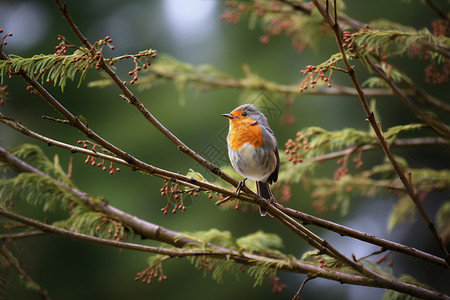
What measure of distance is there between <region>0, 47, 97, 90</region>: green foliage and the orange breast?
1.09m

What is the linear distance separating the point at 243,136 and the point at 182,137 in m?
2.25

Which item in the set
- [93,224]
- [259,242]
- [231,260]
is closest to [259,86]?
[259,242]

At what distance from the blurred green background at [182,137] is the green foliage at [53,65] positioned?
Answer: 9.54 ft

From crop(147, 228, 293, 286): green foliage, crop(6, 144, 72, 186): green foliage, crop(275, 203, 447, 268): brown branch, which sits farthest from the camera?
crop(6, 144, 72, 186): green foliage

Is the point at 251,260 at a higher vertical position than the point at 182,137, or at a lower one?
lower

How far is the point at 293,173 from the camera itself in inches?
114

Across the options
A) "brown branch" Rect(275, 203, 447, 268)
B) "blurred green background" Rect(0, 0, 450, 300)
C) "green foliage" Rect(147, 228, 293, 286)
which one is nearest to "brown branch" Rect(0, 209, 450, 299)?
"green foliage" Rect(147, 228, 293, 286)

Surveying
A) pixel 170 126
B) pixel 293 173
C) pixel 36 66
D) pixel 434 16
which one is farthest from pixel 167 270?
pixel 434 16

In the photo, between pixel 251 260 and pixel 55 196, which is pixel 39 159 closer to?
pixel 55 196

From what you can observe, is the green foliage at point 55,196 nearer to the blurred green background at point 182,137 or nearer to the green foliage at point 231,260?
the green foliage at point 231,260

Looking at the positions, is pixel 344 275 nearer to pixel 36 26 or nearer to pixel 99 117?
pixel 99 117

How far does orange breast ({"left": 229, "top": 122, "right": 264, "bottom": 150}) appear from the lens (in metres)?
2.54

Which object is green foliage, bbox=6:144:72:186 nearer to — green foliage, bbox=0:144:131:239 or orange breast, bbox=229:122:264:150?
green foliage, bbox=0:144:131:239

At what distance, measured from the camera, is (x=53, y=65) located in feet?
5.39
